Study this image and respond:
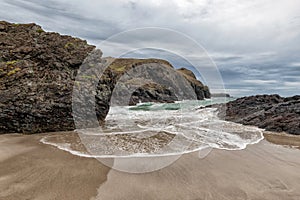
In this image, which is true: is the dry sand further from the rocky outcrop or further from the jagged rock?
the jagged rock

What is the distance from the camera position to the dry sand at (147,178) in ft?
12.4

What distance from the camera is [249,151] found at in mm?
7023

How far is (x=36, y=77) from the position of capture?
387 inches

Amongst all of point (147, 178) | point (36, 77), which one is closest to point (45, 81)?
point (36, 77)

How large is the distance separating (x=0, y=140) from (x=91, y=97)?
481cm

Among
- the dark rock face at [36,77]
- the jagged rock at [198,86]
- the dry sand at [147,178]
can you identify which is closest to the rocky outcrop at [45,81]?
the dark rock face at [36,77]

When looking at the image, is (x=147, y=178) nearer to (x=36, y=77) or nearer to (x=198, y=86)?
(x=36, y=77)

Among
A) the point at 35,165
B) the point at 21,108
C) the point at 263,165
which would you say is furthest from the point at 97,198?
the point at 21,108

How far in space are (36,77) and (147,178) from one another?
27.3 ft

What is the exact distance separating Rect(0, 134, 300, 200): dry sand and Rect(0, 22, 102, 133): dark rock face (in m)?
2.75

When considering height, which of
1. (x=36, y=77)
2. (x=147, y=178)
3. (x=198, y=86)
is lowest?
(x=147, y=178)

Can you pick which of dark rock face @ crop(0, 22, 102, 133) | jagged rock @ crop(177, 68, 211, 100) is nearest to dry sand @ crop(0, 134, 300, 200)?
dark rock face @ crop(0, 22, 102, 133)

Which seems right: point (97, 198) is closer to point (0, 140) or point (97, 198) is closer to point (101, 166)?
point (101, 166)

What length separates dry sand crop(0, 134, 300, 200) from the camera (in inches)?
148
